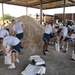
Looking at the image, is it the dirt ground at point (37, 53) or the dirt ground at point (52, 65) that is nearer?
the dirt ground at point (52, 65)

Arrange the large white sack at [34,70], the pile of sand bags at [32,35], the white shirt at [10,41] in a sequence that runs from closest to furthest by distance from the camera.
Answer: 1. the large white sack at [34,70]
2. the white shirt at [10,41]
3. the pile of sand bags at [32,35]

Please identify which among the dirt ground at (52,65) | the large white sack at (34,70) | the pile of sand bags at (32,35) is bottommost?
the dirt ground at (52,65)

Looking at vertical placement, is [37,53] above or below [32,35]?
below

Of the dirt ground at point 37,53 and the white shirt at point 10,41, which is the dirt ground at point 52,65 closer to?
the dirt ground at point 37,53

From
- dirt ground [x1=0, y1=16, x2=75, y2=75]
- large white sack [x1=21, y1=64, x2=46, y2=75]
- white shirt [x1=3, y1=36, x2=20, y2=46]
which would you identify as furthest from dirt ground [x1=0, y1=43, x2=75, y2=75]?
white shirt [x1=3, y1=36, x2=20, y2=46]

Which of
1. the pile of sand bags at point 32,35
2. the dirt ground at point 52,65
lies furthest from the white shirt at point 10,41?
the pile of sand bags at point 32,35

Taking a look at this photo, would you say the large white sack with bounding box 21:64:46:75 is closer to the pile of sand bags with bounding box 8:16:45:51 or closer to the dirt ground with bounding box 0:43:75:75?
the dirt ground with bounding box 0:43:75:75

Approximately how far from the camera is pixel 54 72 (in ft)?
16.7

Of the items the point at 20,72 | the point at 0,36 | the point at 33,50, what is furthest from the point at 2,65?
the point at 33,50

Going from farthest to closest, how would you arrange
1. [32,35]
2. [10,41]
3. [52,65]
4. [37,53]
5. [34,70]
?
[32,35]
[37,53]
[52,65]
[10,41]
[34,70]

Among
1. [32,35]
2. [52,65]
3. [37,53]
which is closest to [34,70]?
[52,65]

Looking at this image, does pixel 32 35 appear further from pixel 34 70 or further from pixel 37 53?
pixel 34 70

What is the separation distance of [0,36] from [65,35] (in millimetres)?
3192

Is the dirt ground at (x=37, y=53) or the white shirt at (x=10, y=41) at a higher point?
the white shirt at (x=10, y=41)
